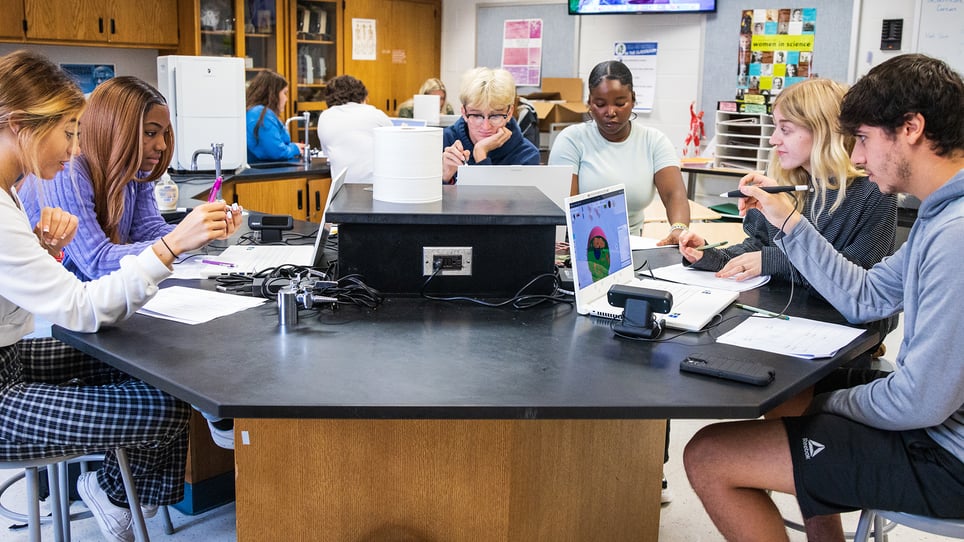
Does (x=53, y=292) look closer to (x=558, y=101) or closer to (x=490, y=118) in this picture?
(x=490, y=118)

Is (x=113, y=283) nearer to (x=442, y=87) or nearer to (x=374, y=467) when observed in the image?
(x=374, y=467)

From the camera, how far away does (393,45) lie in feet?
25.2

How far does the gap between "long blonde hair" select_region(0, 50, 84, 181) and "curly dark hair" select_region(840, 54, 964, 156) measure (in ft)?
5.25

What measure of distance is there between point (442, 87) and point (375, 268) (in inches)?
213

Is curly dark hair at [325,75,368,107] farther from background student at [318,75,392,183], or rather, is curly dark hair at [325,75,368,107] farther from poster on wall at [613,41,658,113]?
poster on wall at [613,41,658,113]

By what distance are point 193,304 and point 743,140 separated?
4717 mm

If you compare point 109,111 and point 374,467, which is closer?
point 374,467

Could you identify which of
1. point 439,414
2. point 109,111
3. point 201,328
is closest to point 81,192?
point 109,111

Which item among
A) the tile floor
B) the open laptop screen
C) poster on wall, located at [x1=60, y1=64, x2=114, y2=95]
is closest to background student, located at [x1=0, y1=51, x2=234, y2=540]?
the tile floor

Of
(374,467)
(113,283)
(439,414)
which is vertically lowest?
(374,467)

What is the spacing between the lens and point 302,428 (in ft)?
5.48

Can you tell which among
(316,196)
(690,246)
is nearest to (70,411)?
(690,246)

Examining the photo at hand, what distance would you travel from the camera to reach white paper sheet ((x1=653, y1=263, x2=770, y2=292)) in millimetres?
2238

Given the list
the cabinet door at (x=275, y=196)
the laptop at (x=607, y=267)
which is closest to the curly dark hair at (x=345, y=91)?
the cabinet door at (x=275, y=196)
